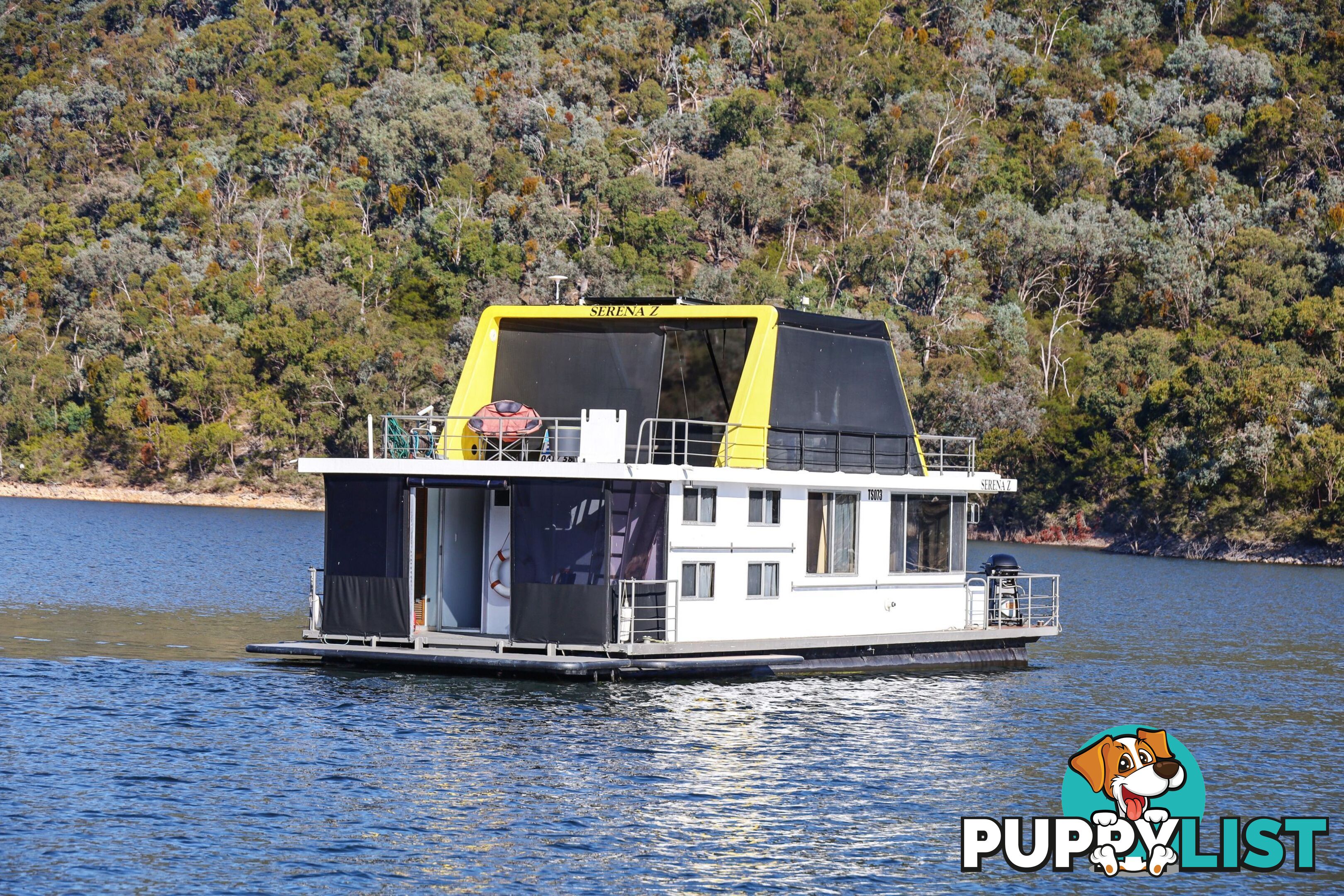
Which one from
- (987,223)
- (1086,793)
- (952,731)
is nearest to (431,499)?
(952,731)

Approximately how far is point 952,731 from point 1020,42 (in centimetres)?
14504

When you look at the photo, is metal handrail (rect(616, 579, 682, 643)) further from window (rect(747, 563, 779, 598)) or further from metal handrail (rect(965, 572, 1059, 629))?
metal handrail (rect(965, 572, 1059, 629))

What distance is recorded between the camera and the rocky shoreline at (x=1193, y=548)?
78000 millimetres

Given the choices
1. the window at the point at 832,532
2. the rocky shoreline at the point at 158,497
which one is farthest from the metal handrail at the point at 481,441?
the rocky shoreline at the point at 158,497

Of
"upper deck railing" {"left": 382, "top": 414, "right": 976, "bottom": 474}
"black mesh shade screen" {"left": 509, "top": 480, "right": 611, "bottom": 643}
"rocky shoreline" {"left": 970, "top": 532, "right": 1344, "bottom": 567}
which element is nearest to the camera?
"black mesh shade screen" {"left": 509, "top": 480, "right": 611, "bottom": 643}

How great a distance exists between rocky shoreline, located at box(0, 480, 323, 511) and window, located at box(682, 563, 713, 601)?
Result: 8488 cm

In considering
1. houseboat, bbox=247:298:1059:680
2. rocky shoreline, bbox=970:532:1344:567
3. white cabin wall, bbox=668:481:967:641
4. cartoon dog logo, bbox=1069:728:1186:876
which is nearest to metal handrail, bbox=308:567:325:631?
houseboat, bbox=247:298:1059:680

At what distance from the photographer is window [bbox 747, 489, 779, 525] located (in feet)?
88.0

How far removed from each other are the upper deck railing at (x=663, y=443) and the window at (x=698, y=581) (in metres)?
1.73

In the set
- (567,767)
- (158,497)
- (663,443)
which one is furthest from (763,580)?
(158,497)

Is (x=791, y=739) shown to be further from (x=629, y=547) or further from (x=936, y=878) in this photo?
(x=936, y=878)

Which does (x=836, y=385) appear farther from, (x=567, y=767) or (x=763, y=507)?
(x=567, y=767)

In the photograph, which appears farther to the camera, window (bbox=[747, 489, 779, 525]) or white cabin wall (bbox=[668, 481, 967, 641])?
window (bbox=[747, 489, 779, 525])

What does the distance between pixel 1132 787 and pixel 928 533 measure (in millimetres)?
12247
